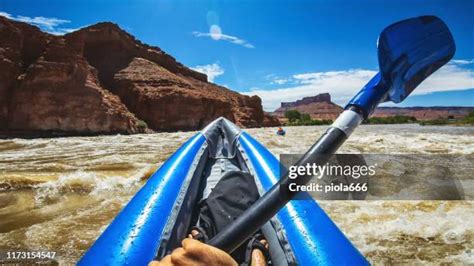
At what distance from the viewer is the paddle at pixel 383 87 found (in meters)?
0.55

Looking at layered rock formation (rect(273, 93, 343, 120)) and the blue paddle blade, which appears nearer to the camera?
the blue paddle blade

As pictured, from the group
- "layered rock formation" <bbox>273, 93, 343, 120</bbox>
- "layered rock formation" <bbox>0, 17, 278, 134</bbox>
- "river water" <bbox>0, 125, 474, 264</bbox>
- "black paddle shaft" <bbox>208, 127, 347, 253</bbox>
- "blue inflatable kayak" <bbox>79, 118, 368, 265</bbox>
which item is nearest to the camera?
"black paddle shaft" <bbox>208, 127, 347, 253</bbox>

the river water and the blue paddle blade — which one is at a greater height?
the blue paddle blade

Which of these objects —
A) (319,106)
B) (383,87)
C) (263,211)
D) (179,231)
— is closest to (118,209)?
(179,231)

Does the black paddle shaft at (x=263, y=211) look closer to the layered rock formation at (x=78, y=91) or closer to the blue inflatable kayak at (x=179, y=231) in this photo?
the blue inflatable kayak at (x=179, y=231)

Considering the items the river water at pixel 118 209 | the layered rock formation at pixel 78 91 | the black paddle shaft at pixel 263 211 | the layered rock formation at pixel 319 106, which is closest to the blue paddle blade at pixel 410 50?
the black paddle shaft at pixel 263 211

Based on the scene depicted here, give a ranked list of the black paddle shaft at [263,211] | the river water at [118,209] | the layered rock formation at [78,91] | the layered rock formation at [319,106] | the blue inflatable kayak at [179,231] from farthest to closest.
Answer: the layered rock formation at [319,106] < the layered rock formation at [78,91] < the river water at [118,209] < the blue inflatable kayak at [179,231] < the black paddle shaft at [263,211]

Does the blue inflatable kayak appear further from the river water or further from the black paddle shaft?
the river water

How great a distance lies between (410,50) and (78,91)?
25.8 metres

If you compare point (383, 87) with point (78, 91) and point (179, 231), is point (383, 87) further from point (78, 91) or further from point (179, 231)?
point (78, 91)

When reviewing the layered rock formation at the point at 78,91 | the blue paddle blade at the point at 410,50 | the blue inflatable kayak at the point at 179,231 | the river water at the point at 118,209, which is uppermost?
the layered rock formation at the point at 78,91

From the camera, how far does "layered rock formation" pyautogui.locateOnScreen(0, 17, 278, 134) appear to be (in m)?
20.9

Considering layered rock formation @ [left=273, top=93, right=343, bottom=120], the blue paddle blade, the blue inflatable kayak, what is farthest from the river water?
layered rock formation @ [left=273, top=93, right=343, bottom=120]

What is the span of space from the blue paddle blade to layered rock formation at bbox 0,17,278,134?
24333mm
